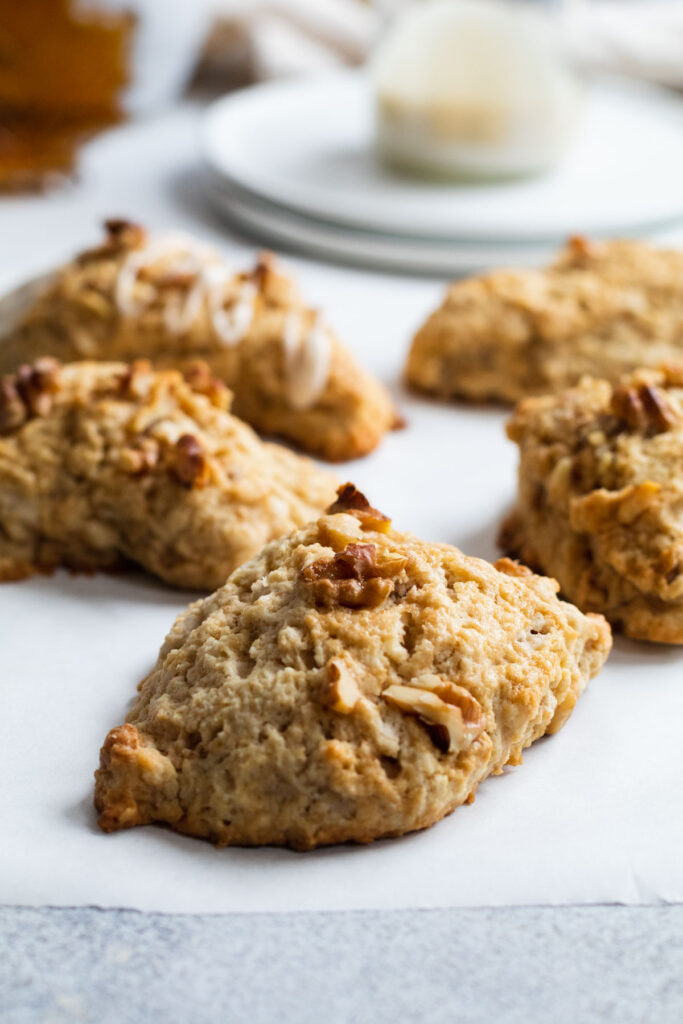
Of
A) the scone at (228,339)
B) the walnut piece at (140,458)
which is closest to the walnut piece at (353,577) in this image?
the walnut piece at (140,458)

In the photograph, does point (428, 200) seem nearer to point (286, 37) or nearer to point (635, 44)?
point (286, 37)

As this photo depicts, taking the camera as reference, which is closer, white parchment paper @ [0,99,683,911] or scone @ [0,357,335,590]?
white parchment paper @ [0,99,683,911]

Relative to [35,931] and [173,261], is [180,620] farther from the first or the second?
[173,261]

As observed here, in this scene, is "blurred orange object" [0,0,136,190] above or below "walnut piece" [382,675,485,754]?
below

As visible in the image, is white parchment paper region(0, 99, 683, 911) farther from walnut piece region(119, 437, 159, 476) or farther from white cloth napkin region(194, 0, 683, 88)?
white cloth napkin region(194, 0, 683, 88)

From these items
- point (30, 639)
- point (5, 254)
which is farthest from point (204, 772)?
point (5, 254)

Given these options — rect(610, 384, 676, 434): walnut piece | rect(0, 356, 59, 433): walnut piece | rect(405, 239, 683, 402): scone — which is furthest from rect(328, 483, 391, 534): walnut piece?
rect(405, 239, 683, 402): scone

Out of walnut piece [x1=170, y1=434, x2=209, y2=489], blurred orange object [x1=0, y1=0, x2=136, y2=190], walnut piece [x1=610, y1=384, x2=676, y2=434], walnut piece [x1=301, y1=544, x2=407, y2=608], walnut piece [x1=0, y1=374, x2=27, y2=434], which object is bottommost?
blurred orange object [x1=0, y1=0, x2=136, y2=190]
